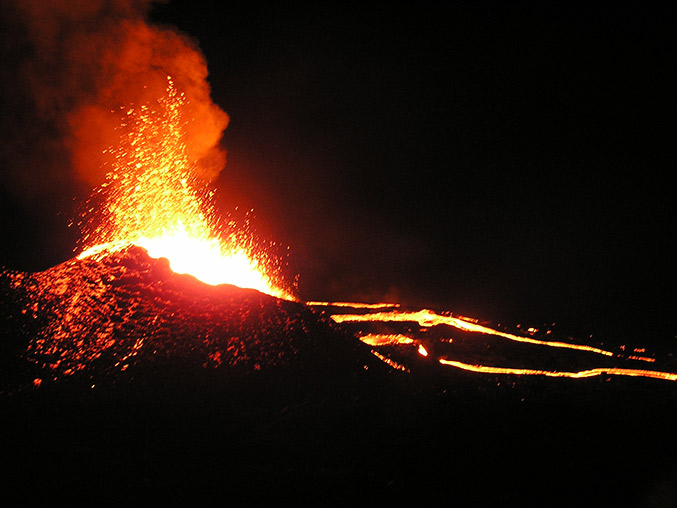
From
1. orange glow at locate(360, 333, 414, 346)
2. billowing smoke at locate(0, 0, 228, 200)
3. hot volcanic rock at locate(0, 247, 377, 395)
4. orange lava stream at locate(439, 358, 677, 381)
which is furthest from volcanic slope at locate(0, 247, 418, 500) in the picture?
billowing smoke at locate(0, 0, 228, 200)

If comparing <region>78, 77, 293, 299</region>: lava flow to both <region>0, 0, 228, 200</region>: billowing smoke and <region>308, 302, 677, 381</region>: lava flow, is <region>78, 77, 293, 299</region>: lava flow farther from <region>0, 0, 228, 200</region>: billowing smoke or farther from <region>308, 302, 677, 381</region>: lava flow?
<region>308, 302, 677, 381</region>: lava flow

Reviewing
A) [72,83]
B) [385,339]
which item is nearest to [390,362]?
[385,339]

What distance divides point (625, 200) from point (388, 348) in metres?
3.41

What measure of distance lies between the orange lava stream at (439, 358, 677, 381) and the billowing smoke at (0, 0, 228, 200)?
2674 mm

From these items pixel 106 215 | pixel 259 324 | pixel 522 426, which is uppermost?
pixel 106 215

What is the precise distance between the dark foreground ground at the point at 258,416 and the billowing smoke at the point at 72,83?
3.00ft

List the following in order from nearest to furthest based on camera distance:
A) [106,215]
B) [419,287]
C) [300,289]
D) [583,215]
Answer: [106,215]
[300,289]
[419,287]
[583,215]

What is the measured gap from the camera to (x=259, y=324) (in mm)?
2168

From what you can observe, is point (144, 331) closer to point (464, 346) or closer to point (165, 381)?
point (165, 381)

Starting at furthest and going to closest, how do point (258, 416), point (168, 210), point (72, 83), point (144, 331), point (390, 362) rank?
point (168, 210)
point (72, 83)
point (390, 362)
point (144, 331)
point (258, 416)

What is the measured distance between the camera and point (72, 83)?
276 centimetres

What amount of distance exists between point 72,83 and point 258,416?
2414 millimetres

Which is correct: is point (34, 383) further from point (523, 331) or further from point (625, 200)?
point (625, 200)

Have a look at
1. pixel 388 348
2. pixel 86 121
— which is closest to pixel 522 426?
pixel 388 348
